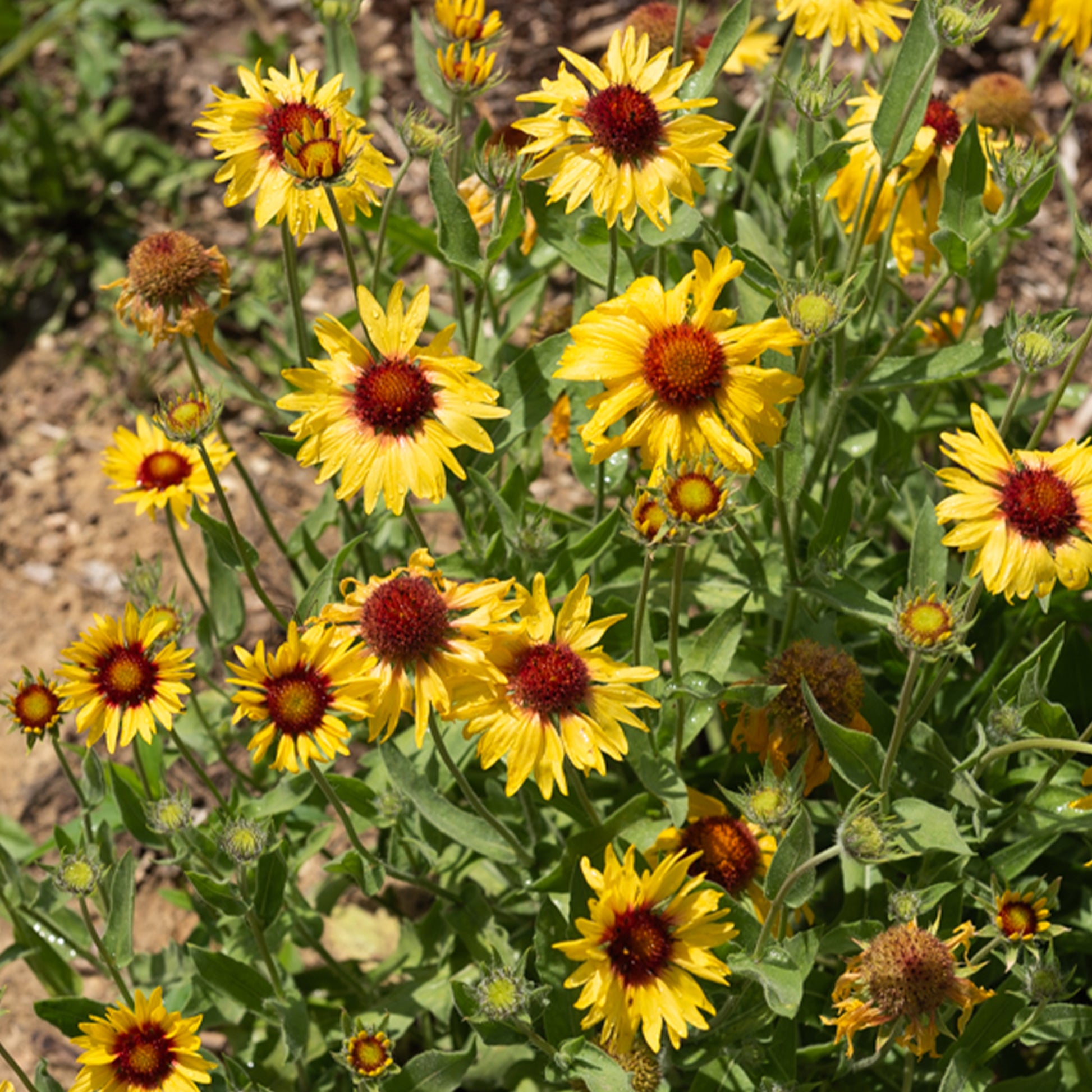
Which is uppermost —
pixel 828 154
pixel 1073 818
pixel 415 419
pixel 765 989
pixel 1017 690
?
pixel 828 154

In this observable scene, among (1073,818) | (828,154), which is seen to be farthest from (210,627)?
(1073,818)

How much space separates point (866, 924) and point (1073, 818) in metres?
0.50

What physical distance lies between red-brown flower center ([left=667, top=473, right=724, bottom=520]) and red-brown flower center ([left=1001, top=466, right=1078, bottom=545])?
21.7 inches

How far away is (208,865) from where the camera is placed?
2.63 metres

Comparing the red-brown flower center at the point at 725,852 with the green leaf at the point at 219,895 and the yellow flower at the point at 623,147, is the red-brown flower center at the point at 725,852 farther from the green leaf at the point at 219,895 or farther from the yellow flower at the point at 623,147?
the yellow flower at the point at 623,147

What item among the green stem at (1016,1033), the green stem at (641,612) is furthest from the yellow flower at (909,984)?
the green stem at (641,612)

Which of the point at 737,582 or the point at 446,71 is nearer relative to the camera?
the point at 446,71

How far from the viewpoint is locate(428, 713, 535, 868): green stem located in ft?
7.32

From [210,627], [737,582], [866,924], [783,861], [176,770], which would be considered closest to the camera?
[783,861]

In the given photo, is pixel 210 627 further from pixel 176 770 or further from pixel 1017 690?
pixel 1017 690

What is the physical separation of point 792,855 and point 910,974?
27 centimetres

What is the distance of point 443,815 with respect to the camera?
2531mm

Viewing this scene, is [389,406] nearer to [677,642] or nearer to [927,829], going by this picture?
[677,642]

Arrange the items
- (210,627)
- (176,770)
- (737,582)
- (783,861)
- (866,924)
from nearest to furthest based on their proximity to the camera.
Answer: (783,861), (866,924), (737,582), (210,627), (176,770)
